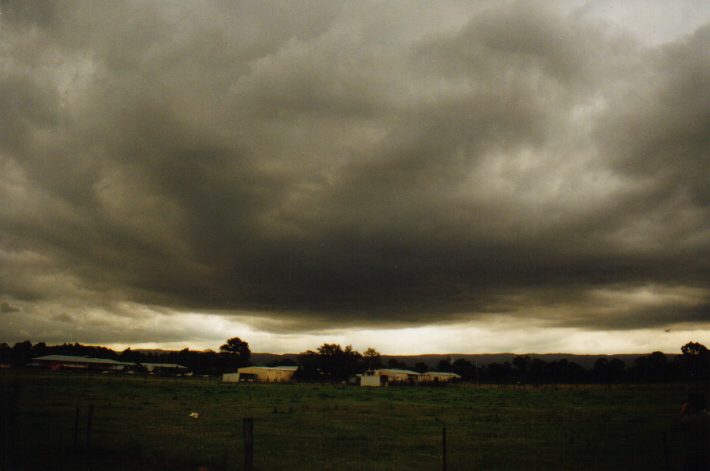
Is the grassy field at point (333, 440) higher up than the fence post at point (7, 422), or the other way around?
the fence post at point (7, 422)

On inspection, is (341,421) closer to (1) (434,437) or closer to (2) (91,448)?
(1) (434,437)

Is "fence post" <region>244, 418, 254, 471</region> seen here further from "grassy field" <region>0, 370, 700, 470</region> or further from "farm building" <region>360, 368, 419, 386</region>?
"farm building" <region>360, 368, 419, 386</region>

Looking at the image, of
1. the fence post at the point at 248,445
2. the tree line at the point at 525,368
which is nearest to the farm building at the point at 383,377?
the tree line at the point at 525,368

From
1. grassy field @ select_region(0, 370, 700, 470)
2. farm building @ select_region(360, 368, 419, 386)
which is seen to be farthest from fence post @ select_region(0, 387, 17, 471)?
farm building @ select_region(360, 368, 419, 386)

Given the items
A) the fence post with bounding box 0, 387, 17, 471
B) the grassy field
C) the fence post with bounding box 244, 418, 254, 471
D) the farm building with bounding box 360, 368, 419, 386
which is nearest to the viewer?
the fence post with bounding box 244, 418, 254, 471

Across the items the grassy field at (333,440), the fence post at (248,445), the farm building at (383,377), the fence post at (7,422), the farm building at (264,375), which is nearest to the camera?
the fence post at (248,445)

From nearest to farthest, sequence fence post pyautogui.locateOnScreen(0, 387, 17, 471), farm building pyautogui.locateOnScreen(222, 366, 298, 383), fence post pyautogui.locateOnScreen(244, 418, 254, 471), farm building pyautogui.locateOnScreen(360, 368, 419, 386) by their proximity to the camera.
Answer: fence post pyautogui.locateOnScreen(244, 418, 254, 471), fence post pyautogui.locateOnScreen(0, 387, 17, 471), farm building pyautogui.locateOnScreen(360, 368, 419, 386), farm building pyautogui.locateOnScreen(222, 366, 298, 383)

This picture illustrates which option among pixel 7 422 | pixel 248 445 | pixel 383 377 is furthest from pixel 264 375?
pixel 248 445

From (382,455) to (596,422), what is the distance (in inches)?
772

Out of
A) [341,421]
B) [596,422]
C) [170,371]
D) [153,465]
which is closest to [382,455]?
[153,465]

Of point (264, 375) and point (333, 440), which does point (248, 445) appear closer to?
point (333, 440)

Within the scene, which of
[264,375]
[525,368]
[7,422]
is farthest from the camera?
[525,368]

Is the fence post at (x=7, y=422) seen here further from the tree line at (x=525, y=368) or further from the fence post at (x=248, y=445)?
the tree line at (x=525, y=368)

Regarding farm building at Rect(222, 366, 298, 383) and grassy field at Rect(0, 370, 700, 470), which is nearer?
grassy field at Rect(0, 370, 700, 470)
